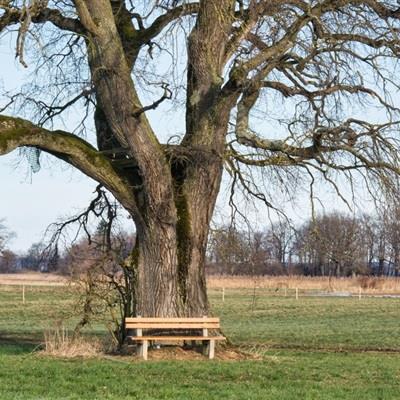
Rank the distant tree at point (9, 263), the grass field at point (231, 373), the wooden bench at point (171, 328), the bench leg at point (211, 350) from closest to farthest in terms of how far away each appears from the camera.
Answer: the grass field at point (231, 373) < the wooden bench at point (171, 328) < the bench leg at point (211, 350) < the distant tree at point (9, 263)

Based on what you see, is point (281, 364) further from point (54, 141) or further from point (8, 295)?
point (8, 295)

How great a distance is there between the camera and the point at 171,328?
1745 cm

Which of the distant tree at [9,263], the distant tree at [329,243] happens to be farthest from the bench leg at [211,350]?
the distant tree at [9,263]

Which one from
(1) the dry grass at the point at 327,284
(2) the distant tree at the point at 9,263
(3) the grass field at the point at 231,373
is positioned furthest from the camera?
(2) the distant tree at the point at 9,263

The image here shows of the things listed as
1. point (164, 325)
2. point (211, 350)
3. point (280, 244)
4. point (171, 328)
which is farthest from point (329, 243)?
point (164, 325)

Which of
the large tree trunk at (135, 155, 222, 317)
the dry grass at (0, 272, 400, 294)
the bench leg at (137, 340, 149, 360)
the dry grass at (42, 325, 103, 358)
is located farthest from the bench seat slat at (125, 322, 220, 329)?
the dry grass at (0, 272, 400, 294)

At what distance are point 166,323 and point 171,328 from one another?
214mm

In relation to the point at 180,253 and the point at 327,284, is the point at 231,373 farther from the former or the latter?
the point at 327,284

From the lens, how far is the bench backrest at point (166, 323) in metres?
17.2

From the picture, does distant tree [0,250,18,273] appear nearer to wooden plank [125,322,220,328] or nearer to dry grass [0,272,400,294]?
dry grass [0,272,400,294]

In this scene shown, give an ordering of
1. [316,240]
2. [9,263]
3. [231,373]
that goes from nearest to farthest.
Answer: [231,373] < [316,240] < [9,263]

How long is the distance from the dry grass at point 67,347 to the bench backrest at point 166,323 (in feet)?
3.53

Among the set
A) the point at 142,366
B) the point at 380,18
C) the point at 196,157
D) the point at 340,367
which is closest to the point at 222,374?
the point at 142,366

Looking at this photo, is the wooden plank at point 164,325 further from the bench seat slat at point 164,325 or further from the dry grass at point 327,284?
the dry grass at point 327,284
